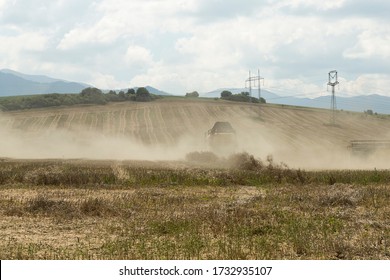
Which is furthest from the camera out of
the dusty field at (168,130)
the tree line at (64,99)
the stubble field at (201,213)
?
the tree line at (64,99)

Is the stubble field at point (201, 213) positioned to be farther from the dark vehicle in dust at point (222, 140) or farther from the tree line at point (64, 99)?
the tree line at point (64, 99)

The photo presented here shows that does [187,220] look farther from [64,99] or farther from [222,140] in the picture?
[64,99]

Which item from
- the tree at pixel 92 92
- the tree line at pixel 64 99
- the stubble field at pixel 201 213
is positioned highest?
the tree at pixel 92 92

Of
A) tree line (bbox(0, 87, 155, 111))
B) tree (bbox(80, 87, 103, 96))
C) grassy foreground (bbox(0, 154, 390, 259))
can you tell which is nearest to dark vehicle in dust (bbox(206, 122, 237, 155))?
grassy foreground (bbox(0, 154, 390, 259))

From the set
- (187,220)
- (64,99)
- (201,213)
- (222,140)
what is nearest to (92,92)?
(64,99)

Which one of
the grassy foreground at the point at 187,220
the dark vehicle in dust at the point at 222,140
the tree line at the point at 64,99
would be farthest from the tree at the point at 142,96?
the grassy foreground at the point at 187,220

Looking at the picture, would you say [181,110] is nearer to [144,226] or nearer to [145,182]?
[145,182]

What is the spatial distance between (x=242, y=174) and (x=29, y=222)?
14252mm

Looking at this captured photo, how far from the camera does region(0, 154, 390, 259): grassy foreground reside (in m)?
11.1

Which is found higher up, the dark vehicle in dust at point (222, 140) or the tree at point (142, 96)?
the tree at point (142, 96)

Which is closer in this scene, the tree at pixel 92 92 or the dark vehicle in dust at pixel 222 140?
the dark vehicle in dust at pixel 222 140

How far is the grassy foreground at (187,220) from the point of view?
436 inches

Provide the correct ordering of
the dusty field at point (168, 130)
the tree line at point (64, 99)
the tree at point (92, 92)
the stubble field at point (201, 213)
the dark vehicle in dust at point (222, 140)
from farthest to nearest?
the tree at point (92, 92) < the tree line at point (64, 99) < the dusty field at point (168, 130) < the dark vehicle in dust at point (222, 140) < the stubble field at point (201, 213)

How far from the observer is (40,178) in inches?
1000
